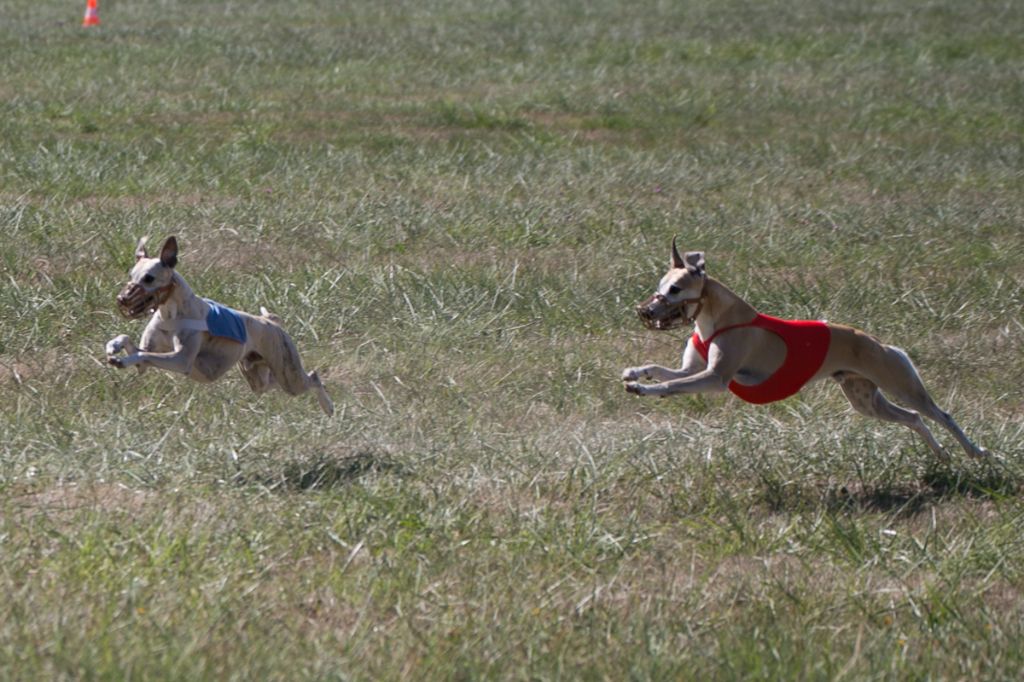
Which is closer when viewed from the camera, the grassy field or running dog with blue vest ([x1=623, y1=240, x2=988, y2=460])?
the grassy field

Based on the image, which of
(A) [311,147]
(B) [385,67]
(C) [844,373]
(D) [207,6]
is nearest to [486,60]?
(B) [385,67]

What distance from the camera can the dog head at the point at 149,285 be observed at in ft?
20.7

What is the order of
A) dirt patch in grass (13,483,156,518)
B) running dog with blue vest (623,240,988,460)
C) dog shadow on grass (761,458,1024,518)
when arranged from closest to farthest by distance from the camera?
1. dirt patch in grass (13,483,156,518)
2. running dog with blue vest (623,240,988,460)
3. dog shadow on grass (761,458,1024,518)

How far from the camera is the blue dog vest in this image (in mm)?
6629

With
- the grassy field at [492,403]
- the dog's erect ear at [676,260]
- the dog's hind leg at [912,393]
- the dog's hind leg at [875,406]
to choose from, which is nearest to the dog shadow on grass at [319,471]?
the grassy field at [492,403]

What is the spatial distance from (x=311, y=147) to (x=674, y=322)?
8.74 m

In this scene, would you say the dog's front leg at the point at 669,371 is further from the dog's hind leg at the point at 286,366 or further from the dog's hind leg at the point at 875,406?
the dog's hind leg at the point at 286,366

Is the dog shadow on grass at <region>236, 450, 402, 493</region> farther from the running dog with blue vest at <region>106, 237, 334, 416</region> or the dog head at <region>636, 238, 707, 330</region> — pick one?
the dog head at <region>636, 238, 707, 330</region>

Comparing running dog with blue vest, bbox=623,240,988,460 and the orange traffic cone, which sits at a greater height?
running dog with blue vest, bbox=623,240,988,460

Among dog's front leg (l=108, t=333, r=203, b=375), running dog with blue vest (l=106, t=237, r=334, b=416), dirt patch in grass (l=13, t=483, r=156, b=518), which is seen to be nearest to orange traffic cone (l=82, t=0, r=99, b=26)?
running dog with blue vest (l=106, t=237, r=334, b=416)

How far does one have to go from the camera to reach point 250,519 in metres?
5.99

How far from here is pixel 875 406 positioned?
7137 millimetres

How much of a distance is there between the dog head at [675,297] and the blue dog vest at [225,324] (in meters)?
1.69

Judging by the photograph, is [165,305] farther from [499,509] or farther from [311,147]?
[311,147]
